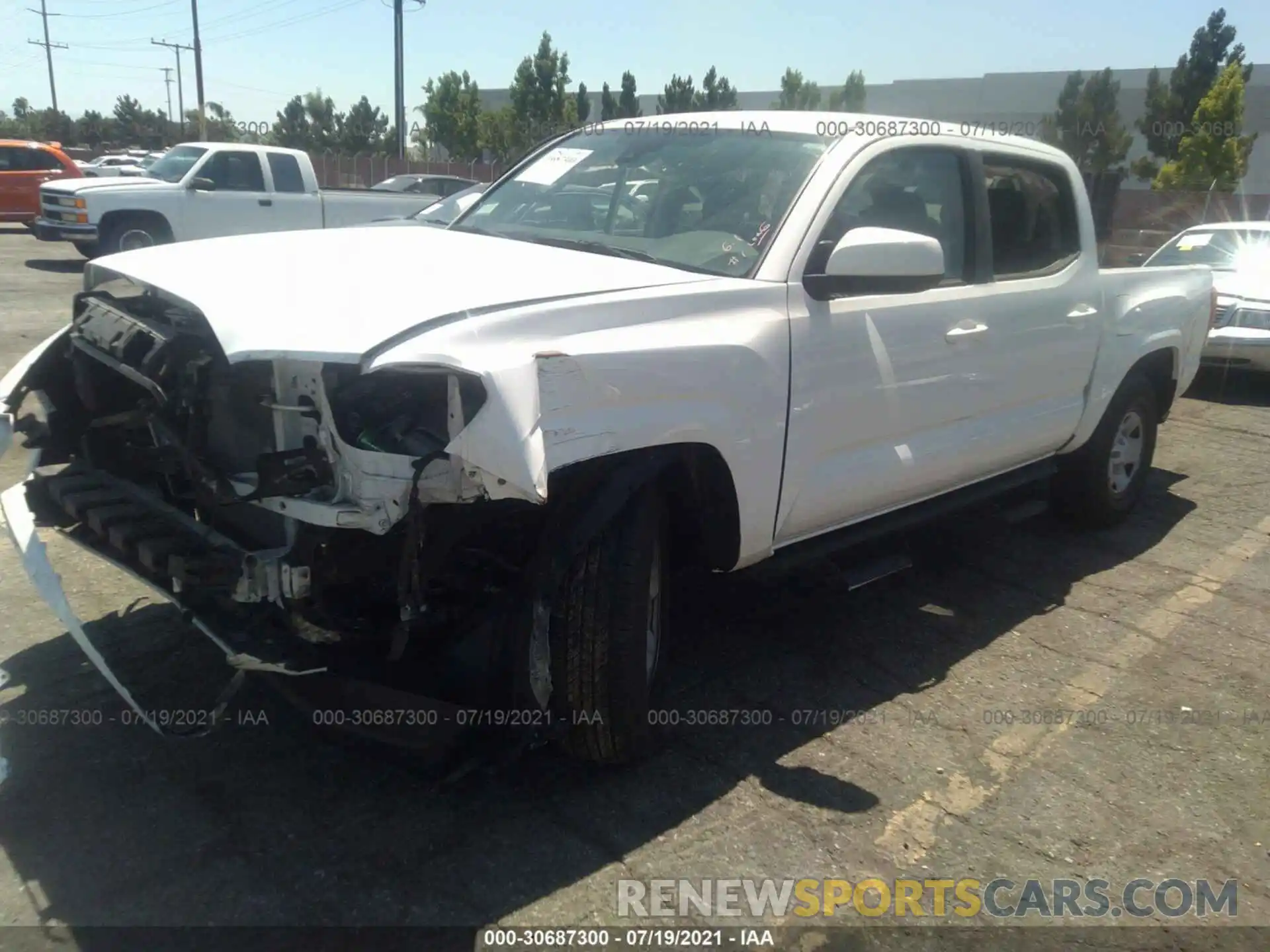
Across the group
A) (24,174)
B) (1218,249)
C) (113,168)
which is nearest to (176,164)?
(24,174)

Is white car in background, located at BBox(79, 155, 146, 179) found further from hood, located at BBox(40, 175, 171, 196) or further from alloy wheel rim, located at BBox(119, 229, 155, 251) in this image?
alloy wheel rim, located at BBox(119, 229, 155, 251)

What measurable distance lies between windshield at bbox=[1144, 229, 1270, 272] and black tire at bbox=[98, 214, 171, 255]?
11.9 metres

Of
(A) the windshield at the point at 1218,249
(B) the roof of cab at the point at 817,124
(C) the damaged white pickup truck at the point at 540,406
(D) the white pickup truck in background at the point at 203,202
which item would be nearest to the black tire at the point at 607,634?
(C) the damaged white pickup truck at the point at 540,406

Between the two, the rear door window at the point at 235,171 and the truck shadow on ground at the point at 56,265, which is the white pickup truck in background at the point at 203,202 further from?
the truck shadow on ground at the point at 56,265

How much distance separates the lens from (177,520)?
116 inches

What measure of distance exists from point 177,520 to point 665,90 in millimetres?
45708

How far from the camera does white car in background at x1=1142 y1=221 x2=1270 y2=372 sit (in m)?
9.29

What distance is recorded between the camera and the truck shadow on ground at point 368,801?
2.58 m

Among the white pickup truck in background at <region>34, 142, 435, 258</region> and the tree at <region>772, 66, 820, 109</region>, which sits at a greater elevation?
the tree at <region>772, 66, 820, 109</region>

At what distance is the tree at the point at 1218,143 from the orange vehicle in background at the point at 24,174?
27.5m

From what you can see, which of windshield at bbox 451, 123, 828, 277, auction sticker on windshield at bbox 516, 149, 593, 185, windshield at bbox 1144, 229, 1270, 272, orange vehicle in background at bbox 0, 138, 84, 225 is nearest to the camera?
windshield at bbox 451, 123, 828, 277

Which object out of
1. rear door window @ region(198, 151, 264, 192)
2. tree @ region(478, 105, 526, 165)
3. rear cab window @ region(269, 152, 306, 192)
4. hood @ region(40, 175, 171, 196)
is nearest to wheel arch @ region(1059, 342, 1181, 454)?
rear cab window @ region(269, 152, 306, 192)

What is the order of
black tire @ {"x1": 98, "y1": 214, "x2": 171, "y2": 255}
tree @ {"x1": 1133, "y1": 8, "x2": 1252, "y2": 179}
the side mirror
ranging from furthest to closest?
tree @ {"x1": 1133, "y1": 8, "x2": 1252, "y2": 179} < black tire @ {"x1": 98, "y1": 214, "x2": 171, "y2": 255} < the side mirror

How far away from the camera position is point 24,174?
63.5 feet
